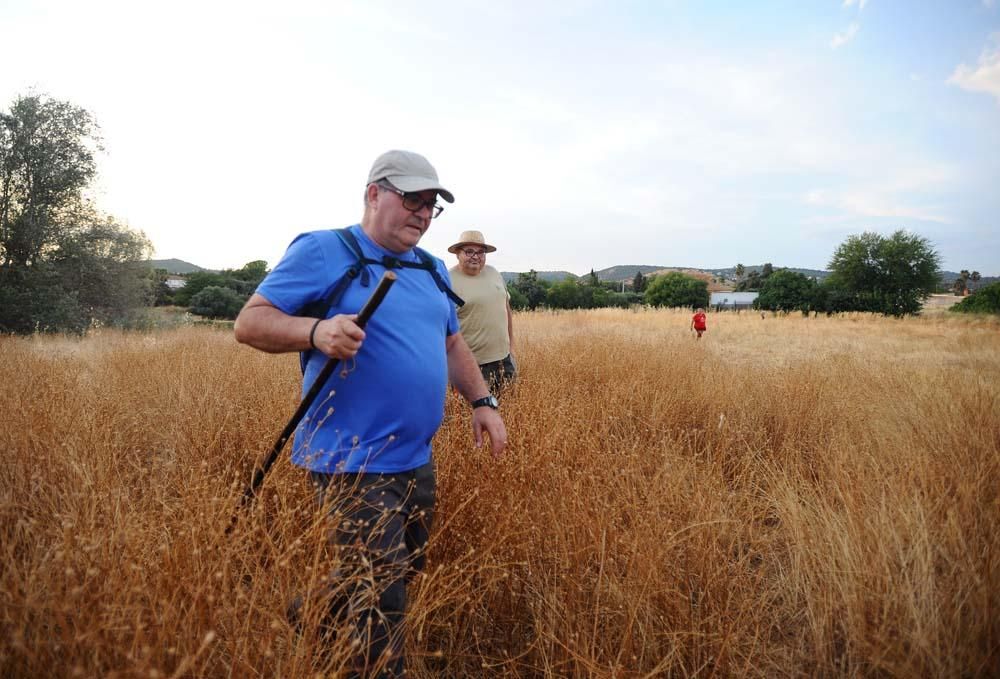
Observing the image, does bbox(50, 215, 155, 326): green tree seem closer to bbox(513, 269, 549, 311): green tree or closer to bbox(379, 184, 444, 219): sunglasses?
bbox(379, 184, 444, 219): sunglasses

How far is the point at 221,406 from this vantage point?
13.1 feet

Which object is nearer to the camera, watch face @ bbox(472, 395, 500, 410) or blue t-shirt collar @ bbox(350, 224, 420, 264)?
blue t-shirt collar @ bbox(350, 224, 420, 264)

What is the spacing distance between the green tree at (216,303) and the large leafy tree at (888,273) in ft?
Result: 182

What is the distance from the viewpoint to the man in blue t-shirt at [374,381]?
59.3 inches

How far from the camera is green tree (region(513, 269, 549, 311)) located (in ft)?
240

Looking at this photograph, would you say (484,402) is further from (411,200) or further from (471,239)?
(471,239)

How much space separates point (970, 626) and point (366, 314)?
231cm

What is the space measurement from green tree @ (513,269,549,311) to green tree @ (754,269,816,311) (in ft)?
103

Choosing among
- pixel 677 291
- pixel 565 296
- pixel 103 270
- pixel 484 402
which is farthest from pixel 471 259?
pixel 677 291

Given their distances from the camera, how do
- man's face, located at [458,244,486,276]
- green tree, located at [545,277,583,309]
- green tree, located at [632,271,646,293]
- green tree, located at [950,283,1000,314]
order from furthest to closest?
green tree, located at [632,271,646,293], green tree, located at [545,277,583,309], green tree, located at [950,283,1000,314], man's face, located at [458,244,486,276]

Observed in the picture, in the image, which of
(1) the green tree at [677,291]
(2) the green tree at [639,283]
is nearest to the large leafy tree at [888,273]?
(1) the green tree at [677,291]

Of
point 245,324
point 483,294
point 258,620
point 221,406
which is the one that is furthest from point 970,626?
point 221,406

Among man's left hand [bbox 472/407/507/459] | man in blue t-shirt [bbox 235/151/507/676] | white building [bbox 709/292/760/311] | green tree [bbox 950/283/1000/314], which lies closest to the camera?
man in blue t-shirt [bbox 235/151/507/676]

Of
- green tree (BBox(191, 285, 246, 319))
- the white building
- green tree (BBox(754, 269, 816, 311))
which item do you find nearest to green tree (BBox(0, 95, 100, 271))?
green tree (BBox(191, 285, 246, 319))
